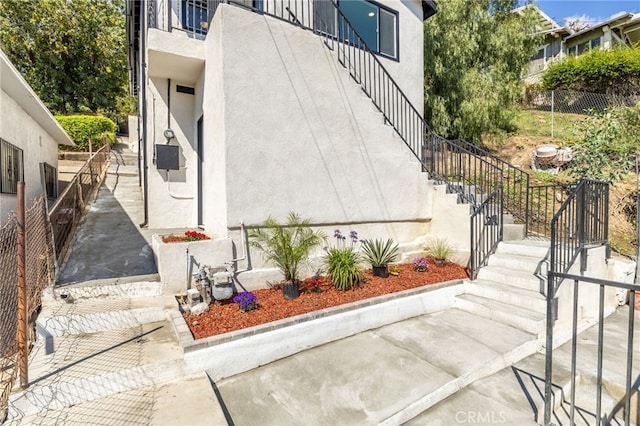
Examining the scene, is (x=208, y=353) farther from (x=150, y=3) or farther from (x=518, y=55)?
(x=518, y=55)

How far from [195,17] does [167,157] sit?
2904mm

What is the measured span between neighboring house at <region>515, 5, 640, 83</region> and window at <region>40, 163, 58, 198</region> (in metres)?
24.5

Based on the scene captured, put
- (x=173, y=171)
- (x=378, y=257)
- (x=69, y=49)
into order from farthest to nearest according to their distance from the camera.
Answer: (x=69, y=49)
(x=173, y=171)
(x=378, y=257)

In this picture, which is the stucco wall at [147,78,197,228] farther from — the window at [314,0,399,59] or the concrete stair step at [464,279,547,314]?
the concrete stair step at [464,279,547,314]

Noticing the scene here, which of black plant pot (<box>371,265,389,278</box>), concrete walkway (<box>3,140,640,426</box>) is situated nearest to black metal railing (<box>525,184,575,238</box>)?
concrete walkway (<box>3,140,640,426</box>)

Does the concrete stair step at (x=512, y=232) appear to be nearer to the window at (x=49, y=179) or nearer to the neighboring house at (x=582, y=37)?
the window at (x=49, y=179)

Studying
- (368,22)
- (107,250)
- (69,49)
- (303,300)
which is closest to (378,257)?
(303,300)

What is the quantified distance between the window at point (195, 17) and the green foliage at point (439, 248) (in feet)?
21.5

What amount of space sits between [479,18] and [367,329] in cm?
1256

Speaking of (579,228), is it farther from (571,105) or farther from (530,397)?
(571,105)

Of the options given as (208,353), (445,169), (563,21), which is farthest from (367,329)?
(563,21)

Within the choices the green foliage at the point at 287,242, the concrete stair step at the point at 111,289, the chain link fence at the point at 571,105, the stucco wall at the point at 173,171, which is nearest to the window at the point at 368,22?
the stucco wall at the point at 173,171

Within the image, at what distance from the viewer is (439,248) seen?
6.49 meters

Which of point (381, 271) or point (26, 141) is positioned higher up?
point (26, 141)
